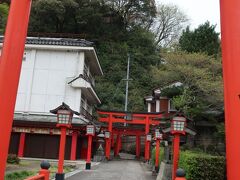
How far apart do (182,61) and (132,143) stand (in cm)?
2002

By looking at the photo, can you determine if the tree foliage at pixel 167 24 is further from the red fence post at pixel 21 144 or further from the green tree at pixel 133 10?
the red fence post at pixel 21 144

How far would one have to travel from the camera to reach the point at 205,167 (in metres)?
9.29

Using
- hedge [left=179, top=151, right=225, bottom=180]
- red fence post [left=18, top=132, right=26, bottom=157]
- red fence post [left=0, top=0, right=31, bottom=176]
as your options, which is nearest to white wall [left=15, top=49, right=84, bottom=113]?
red fence post [left=18, top=132, right=26, bottom=157]

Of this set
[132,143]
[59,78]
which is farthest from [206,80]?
[132,143]

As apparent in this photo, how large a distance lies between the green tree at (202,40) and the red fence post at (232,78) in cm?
2994

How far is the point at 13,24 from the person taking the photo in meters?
5.65

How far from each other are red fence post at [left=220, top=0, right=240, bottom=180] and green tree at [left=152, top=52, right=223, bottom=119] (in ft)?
64.7

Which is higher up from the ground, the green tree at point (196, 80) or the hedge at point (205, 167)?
the green tree at point (196, 80)

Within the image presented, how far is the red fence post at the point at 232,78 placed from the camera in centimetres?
517

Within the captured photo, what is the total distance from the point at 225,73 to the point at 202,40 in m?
31.8

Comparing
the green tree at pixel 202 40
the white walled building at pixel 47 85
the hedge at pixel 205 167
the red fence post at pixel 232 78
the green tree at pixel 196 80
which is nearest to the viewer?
the red fence post at pixel 232 78

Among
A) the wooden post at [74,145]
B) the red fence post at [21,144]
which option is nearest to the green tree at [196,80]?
the wooden post at [74,145]

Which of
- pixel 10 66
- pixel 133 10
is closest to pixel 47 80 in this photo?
pixel 10 66

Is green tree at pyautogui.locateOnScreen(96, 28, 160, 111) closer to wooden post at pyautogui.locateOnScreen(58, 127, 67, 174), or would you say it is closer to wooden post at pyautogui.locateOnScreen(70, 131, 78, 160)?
wooden post at pyautogui.locateOnScreen(70, 131, 78, 160)
